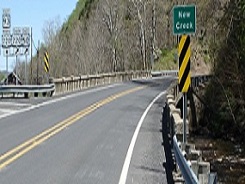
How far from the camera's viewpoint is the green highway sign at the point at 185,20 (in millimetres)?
12727

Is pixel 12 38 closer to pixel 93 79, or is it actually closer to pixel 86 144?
pixel 93 79

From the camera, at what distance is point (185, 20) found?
503 inches

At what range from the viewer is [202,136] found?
1356 inches

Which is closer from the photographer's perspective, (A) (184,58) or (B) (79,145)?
(A) (184,58)

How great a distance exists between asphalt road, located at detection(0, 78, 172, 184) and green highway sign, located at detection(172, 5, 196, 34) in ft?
10.3

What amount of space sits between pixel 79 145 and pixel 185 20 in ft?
15.0

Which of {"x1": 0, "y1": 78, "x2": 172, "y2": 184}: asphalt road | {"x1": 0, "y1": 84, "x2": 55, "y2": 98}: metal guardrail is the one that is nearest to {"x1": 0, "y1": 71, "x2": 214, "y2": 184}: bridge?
{"x1": 0, "y1": 78, "x2": 172, "y2": 184}: asphalt road

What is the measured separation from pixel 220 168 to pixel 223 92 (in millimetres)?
9578

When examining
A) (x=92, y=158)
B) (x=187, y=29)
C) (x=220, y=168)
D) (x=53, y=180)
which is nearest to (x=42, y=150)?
(x=92, y=158)

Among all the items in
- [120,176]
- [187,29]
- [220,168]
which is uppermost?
[187,29]

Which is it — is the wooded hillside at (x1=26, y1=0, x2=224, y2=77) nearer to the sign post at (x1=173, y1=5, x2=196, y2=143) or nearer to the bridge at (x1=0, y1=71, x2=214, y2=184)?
the bridge at (x1=0, y1=71, x2=214, y2=184)

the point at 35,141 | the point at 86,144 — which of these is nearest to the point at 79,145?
the point at 86,144

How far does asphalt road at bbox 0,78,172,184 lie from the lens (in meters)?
11.0

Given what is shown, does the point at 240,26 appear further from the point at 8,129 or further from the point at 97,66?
the point at 97,66
